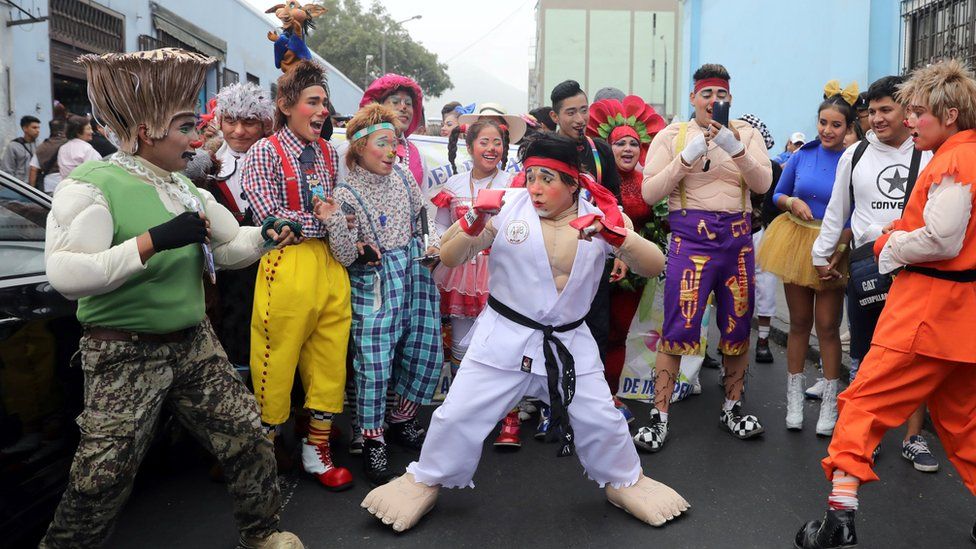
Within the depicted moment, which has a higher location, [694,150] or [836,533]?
[694,150]

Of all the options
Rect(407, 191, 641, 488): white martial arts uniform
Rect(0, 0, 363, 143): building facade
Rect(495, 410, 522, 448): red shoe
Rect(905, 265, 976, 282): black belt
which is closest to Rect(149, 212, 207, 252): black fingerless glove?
Rect(407, 191, 641, 488): white martial arts uniform

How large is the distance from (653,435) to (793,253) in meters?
1.44

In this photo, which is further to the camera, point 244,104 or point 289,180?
point 244,104

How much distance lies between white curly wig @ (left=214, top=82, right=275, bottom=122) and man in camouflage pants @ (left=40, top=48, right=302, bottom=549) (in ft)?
4.92

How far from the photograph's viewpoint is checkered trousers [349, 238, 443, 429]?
4250 mm

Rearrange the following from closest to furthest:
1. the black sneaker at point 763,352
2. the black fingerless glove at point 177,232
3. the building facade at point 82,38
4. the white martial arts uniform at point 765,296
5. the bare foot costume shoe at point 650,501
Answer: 1. the black fingerless glove at point 177,232
2. the bare foot costume shoe at point 650,501
3. the black sneaker at point 763,352
4. the white martial arts uniform at point 765,296
5. the building facade at point 82,38

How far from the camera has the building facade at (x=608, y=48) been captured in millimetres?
47906

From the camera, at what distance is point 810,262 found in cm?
499

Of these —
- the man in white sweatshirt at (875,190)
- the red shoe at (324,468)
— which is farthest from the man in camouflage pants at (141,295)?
the man in white sweatshirt at (875,190)

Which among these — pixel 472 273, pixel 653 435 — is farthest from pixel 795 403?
pixel 472 273

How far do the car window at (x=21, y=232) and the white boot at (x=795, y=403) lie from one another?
13.7 feet

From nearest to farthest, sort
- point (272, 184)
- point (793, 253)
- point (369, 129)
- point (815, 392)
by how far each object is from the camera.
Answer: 1. point (272, 184)
2. point (369, 129)
3. point (793, 253)
4. point (815, 392)

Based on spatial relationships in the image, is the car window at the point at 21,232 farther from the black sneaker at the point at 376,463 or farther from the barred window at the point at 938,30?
the barred window at the point at 938,30

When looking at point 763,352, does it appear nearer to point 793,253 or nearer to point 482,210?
point 793,253
